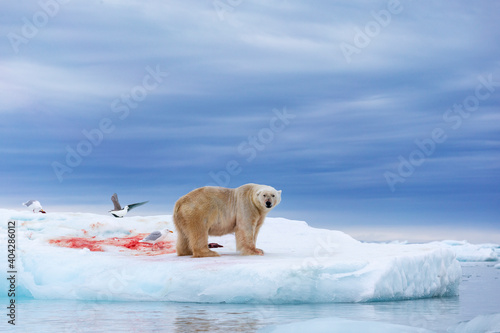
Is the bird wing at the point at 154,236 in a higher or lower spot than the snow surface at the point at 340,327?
higher

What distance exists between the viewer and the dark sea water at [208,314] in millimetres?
8125

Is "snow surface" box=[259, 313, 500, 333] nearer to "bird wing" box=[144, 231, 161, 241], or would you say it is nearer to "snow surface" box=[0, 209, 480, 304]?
"snow surface" box=[0, 209, 480, 304]

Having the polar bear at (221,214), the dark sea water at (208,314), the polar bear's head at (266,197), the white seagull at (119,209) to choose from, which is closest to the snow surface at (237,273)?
the dark sea water at (208,314)

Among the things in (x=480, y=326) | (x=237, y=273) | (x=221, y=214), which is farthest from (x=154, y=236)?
(x=480, y=326)

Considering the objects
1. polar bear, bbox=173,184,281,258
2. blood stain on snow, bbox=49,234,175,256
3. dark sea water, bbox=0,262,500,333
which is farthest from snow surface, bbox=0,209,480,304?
polar bear, bbox=173,184,281,258

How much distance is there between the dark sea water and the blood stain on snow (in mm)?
2976

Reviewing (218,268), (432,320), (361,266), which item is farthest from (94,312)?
(432,320)

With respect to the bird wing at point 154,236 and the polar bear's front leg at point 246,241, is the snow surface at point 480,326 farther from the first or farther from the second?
the bird wing at point 154,236

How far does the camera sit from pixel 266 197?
11789 mm

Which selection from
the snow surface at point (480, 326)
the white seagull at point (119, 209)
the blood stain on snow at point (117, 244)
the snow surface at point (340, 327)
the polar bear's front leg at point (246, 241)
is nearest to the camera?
the snow surface at point (340, 327)

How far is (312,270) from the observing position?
403 inches

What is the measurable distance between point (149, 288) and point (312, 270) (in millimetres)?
2900

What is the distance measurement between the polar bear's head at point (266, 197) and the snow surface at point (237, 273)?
39.9 inches

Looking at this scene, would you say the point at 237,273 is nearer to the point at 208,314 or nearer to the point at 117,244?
the point at 208,314
